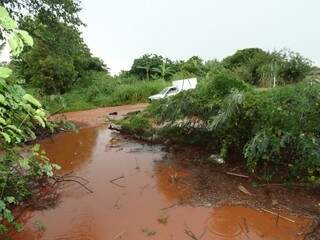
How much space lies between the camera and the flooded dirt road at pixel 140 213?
3994mm

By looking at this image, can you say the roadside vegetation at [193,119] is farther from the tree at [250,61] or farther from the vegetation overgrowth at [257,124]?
the tree at [250,61]

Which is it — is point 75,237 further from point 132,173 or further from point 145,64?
point 145,64

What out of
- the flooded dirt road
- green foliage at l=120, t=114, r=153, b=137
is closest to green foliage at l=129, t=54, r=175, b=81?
green foliage at l=120, t=114, r=153, b=137

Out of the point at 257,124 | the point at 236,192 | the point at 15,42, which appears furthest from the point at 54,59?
the point at 15,42

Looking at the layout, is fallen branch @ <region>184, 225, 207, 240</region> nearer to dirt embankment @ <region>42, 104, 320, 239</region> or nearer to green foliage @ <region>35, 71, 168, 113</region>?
dirt embankment @ <region>42, 104, 320, 239</region>

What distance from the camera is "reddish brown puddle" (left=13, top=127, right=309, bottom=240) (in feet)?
13.1

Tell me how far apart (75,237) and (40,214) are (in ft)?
2.55

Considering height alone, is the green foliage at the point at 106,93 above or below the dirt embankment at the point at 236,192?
above

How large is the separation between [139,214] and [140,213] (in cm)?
3

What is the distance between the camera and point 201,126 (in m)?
6.34

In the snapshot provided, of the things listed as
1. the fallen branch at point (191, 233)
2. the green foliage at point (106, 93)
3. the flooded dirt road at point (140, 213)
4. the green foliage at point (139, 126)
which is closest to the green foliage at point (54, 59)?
the green foliage at point (106, 93)

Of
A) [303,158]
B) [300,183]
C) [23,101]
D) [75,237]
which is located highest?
[23,101]

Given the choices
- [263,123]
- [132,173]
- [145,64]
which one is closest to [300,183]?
[263,123]

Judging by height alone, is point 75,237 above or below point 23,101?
below
